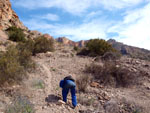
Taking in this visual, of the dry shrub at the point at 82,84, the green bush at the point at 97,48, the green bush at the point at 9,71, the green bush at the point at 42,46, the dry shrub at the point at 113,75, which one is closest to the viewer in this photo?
the green bush at the point at 9,71

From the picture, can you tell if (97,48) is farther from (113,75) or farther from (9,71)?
(9,71)

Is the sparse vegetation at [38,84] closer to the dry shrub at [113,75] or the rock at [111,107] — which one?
the rock at [111,107]

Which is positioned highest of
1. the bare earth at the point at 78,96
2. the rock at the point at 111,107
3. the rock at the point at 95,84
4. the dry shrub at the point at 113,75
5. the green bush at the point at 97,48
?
the green bush at the point at 97,48

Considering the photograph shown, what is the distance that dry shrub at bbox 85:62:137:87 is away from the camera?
6846mm

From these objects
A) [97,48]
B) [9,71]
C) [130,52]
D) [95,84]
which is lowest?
[95,84]

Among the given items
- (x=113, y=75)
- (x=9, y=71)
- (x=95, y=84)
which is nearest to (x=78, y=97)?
(x=95, y=84)

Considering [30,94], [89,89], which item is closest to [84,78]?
[89,89]

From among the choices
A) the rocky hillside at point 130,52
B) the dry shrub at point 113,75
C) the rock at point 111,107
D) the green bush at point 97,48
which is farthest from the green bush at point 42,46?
the rock at point 111,107

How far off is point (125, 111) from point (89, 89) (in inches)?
64.8

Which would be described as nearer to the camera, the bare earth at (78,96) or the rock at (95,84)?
the bare earth at (78,96)

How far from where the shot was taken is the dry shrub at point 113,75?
6846mm

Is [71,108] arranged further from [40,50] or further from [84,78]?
[40,50]

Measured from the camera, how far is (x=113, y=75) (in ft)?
24.1

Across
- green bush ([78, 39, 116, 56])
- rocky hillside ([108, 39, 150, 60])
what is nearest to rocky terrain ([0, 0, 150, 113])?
green bush ([78, 39, 116, 56])
